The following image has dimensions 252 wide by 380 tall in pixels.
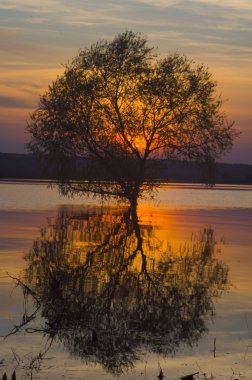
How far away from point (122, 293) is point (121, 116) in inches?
1382

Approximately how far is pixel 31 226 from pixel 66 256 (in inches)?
537

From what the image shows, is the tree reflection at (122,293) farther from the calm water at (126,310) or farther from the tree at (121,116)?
the tree at (121,116)

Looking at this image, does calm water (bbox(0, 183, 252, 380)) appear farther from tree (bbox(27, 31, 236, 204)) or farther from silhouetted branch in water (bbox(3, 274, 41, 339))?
tree (bbox(27, 31, 236, 204))

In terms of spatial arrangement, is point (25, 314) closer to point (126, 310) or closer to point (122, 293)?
point (126, 310)

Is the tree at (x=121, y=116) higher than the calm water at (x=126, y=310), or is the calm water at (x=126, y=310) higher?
the tree at (x=121, y=116)

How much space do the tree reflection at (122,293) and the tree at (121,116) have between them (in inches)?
869

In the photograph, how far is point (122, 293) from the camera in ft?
50.8

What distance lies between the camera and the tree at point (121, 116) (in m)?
49.0

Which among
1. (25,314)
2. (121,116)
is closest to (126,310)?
(25,314)

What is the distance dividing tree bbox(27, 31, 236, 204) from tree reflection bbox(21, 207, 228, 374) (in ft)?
72.4

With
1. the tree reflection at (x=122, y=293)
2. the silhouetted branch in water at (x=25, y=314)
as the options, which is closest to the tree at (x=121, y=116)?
the tree reflection at (x=122, y=293)

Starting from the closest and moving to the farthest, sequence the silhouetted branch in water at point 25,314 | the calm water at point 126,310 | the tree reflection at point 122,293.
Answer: the calm water at point 126,310
the tree reflection at point 122,293
the silhouetted branch in water at point 25,314

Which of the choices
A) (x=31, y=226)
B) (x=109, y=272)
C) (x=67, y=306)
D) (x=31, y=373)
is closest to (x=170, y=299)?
(x=67, y=306)

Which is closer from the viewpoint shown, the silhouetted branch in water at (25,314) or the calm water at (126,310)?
the calm water at (126,310)
